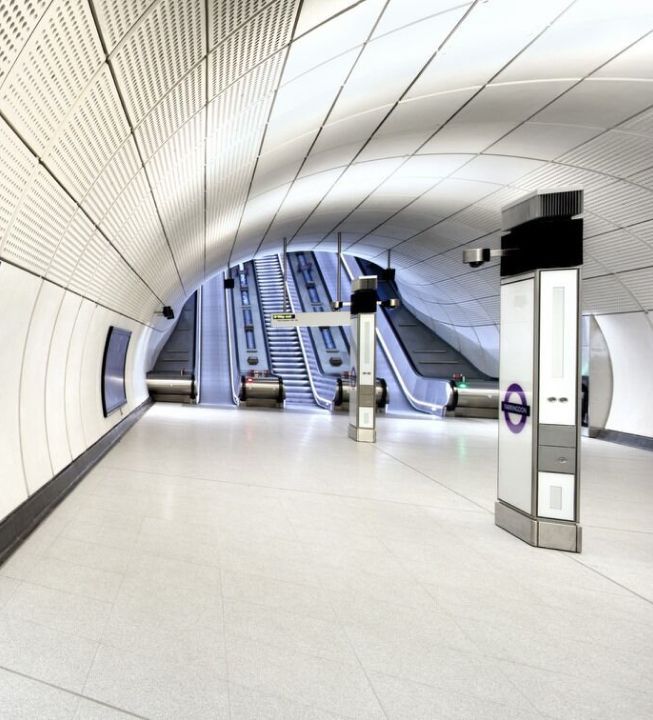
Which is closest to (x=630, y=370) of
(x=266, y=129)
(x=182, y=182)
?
(x=266, y=129)

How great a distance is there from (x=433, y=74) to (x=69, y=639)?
534 cm

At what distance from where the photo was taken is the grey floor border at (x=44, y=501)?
3.36m

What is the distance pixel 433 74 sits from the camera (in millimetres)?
4539

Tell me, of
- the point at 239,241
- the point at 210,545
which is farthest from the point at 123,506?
the point at 239,241

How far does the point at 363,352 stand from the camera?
9062mm

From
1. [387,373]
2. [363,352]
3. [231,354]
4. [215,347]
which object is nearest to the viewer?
[363,352]

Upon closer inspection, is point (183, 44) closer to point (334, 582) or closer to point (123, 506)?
point (334, 582)

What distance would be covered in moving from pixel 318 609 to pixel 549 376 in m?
2.63

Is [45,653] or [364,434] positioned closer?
[45,653]

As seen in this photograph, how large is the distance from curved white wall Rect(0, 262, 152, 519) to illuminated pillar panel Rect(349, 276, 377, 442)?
14.8 feet

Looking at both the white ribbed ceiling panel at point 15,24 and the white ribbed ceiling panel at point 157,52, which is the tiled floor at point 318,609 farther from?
the white ribbed ceiling panel at point 157,52

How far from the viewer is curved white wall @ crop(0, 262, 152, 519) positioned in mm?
3566

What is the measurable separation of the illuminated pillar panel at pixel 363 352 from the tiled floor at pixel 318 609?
3.46 m

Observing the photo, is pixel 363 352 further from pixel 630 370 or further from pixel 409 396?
pixel 409 396
